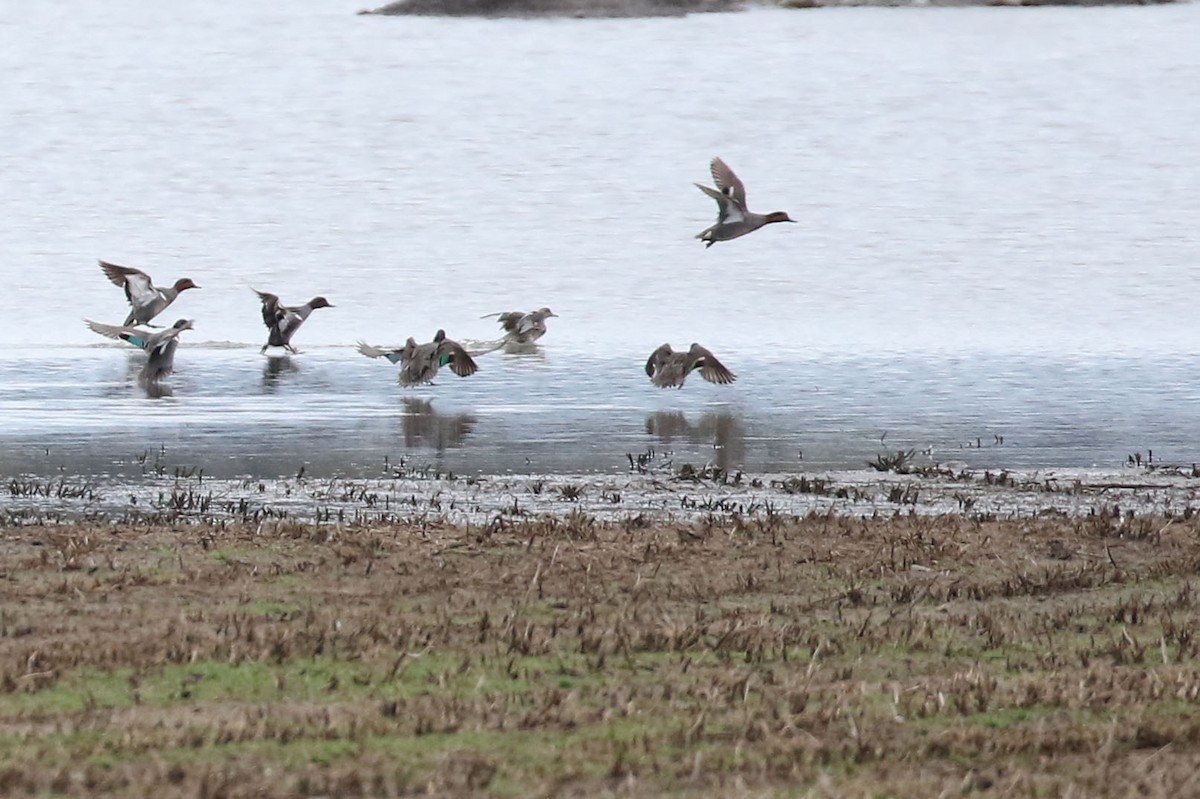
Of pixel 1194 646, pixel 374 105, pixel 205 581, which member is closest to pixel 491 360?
pixel 205 581

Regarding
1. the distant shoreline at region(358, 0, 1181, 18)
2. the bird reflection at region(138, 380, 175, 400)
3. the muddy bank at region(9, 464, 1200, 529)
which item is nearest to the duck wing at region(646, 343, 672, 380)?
the bird reflection at region(138, 380, 175, 400)

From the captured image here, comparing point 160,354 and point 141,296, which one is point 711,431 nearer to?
point 160,354

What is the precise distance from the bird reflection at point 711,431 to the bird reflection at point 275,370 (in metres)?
3.50

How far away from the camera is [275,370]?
18.9 metres

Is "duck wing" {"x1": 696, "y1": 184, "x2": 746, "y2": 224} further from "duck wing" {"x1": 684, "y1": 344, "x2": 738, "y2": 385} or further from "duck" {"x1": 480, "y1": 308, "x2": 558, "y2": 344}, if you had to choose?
"duck wing" {"x1": 684, "y1": 344, "x2": 738, "y2": 385}

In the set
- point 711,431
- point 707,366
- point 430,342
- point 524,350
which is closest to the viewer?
point 711,431

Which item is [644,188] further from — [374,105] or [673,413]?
[673,413]

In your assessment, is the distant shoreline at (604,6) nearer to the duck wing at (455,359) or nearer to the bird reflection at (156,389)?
the duck wing at (455,359)

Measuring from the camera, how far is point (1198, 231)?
30.5 metres

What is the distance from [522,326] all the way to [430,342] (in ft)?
6.41

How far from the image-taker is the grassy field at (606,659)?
579 cm

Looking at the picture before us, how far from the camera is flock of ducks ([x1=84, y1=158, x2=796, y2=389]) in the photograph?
A: 17203mm

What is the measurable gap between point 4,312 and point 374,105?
54.5ft

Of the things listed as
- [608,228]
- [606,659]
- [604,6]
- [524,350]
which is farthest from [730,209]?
[604,6]
